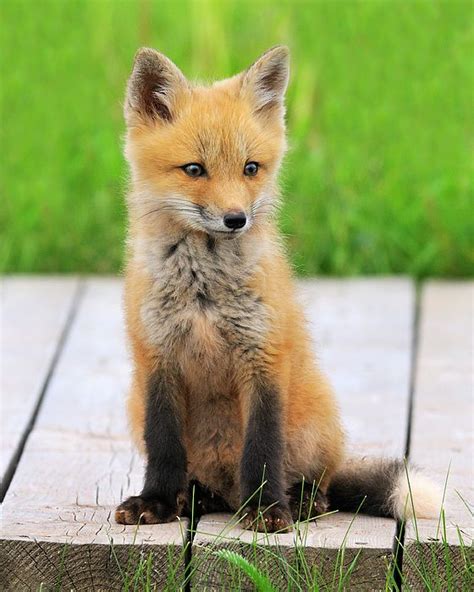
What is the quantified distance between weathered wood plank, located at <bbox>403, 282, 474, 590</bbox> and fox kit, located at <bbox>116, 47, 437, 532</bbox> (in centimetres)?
21

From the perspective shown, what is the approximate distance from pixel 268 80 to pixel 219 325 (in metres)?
0.79

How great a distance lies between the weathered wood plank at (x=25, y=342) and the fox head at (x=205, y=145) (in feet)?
3.85

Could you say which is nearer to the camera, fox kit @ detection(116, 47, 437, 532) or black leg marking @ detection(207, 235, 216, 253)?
fox kit @ detection(116, 47, 437, 532)

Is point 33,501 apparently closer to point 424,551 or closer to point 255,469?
point 255,469

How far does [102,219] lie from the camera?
722 cm

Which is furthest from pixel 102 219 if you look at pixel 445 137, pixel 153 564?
pixel 153 564

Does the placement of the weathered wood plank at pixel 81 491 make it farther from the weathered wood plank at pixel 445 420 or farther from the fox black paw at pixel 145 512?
the weathered wood plank at pixel 445 420

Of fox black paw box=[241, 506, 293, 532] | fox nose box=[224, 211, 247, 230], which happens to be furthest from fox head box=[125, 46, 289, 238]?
fox black paw box=[241, 506, 293, 532]

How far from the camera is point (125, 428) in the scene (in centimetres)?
460

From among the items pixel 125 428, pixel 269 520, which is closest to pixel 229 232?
pixel 269 520

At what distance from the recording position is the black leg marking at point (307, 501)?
357 cm

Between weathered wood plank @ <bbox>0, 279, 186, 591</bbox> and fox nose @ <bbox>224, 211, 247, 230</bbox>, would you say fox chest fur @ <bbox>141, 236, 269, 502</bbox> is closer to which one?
fox nose @ <bbox>224, 211, 247, 230</bbox>

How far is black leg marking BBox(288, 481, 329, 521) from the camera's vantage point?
357 centimetres

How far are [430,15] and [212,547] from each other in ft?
19.2
